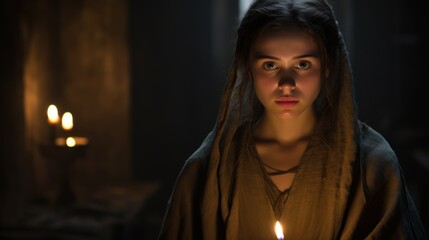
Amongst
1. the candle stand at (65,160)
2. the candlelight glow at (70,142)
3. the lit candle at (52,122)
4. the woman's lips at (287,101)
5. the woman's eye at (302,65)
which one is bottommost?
the candle stand at (65,160)

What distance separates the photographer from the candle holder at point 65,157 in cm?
373

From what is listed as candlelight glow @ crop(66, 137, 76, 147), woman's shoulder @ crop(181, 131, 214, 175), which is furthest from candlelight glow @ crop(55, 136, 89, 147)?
woman's shoulder @ crop(181, 131, 214, 175)

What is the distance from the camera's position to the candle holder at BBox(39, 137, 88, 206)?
373 centimetres

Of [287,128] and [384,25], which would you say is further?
[384,25]

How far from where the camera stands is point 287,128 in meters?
1.85

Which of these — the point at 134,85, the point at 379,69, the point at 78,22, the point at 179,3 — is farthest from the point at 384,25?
the point at 78,22

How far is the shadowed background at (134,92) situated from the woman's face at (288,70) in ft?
6.58

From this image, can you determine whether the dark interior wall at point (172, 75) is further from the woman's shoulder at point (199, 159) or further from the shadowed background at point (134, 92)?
the woman's shoulder at point (199, 159)

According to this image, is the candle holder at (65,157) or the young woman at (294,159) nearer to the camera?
the young woman at (294,159)

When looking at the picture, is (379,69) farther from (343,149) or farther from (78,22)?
(343,149)

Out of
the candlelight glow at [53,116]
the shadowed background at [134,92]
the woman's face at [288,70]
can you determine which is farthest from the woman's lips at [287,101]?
the candlelight glow at [53,116]

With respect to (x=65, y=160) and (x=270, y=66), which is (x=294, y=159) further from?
(x=65, y=160)

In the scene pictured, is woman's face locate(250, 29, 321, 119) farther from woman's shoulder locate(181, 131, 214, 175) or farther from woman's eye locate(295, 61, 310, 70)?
woman's shoulder locate(181, 131, 214, 175)

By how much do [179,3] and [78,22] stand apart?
2.81 ft
